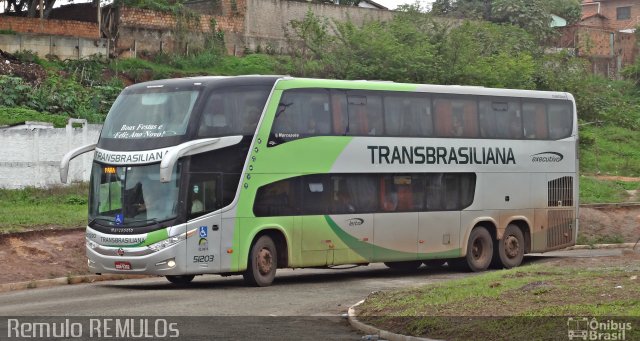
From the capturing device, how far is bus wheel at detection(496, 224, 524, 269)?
29.0 meters

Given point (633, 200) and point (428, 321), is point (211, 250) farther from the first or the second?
point (633, 200)

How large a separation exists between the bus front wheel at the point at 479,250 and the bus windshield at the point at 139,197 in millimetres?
→ 9067

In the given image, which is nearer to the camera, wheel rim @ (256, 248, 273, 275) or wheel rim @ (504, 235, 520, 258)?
wheel rim @ (256, 248, 273, 275)

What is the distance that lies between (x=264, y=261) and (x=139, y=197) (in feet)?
9.97

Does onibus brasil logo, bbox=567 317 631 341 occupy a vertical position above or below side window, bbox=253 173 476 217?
below

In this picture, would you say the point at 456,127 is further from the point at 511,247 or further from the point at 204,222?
the point at 204,222

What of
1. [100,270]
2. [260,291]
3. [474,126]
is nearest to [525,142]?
[474,126]

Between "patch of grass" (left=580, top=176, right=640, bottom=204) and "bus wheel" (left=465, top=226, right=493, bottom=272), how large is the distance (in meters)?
13.5

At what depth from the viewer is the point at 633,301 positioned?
1470cm

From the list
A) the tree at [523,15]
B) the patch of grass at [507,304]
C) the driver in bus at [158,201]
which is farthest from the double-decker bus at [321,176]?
the tree at [523,15]

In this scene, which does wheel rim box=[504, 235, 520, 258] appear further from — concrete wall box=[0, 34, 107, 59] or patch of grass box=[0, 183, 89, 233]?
concrete wall box=[0, 34, 107, 59]

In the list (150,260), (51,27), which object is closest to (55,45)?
(51,27)

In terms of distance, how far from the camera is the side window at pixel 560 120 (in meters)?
29.9

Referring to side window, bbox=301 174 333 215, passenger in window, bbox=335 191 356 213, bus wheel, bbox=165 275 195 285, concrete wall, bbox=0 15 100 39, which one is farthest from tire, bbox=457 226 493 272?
concrete wall, bbox=0 15 100 39
